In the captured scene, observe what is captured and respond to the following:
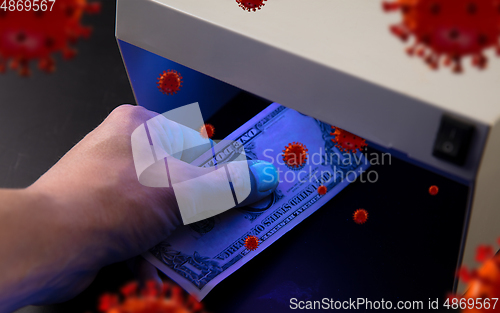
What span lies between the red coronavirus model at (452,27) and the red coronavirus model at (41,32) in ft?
0.31

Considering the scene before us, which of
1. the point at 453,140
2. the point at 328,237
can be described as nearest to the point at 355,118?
the point at 453,140

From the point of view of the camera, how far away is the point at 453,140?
0.31 metres

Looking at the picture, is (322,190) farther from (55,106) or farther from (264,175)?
(55,106)

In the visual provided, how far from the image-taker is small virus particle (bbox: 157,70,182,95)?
599mm

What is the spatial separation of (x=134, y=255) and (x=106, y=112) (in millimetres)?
274

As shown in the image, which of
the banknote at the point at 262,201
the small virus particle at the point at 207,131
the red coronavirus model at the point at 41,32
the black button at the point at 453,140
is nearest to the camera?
the red coronavirus model at the point at 41,32

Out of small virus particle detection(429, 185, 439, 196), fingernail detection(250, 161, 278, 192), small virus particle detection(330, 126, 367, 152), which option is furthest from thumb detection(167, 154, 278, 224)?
small virus particle detection(429, 185, 439, 196)

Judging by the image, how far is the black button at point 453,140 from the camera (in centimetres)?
31

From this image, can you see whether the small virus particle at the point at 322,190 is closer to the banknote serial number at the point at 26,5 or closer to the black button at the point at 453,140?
the black button at the point at 453,140

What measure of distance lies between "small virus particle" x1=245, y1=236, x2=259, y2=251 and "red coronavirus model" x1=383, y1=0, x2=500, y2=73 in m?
0.42

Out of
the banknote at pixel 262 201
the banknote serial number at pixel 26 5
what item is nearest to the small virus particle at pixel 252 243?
the banknote at pixel 262 201

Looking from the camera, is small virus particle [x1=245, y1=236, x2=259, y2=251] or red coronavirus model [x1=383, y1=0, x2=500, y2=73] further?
small virus particle [x1=245, y1=236, x2=259, y2=251]

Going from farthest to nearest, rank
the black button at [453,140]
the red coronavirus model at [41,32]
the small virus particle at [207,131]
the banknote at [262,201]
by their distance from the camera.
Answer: the small virus particle at [207,131] → the banknote at [262,201] → the black button at [453,140] → the red coronavirus model at [41,32]

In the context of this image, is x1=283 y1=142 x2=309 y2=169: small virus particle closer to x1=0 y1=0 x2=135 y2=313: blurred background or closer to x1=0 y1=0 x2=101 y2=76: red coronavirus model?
x1=0 y1=0 x2=135 y2=313: blurred background
